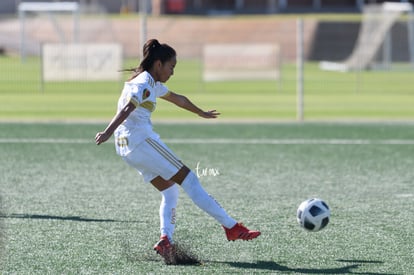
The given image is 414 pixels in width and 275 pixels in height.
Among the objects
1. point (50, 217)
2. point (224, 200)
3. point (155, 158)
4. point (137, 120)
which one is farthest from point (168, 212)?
point (224, 200)

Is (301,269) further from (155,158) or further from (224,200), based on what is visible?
(224,200)

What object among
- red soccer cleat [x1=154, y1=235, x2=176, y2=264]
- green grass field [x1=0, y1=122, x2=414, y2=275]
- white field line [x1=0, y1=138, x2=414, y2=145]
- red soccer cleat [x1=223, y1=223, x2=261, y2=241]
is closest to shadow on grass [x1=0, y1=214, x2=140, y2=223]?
green grass field [x1=0, y1=122, x2=414, y2=275]

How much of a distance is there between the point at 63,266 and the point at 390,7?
96.2 ft

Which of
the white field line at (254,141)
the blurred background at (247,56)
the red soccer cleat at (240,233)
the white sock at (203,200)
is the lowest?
the blurred background at (247,56)

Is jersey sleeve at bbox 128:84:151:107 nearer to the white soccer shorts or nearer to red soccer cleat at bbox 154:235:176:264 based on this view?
the white soccer shorts

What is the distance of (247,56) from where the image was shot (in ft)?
81.4

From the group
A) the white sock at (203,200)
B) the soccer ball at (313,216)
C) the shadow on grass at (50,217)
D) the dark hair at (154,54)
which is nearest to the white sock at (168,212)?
the white sock at (203,200)

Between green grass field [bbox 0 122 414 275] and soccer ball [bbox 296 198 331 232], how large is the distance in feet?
0.65

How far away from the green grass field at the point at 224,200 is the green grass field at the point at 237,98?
A: 114 inches

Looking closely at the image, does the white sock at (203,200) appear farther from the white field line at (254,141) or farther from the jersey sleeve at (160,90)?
the white field line at (254,141)

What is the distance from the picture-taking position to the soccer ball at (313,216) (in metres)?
7.71

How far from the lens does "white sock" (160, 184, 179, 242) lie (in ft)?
24.3

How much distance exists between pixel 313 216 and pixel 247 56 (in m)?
17.3

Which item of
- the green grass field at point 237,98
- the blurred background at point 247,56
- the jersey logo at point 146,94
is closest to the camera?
the jersey logo at point 146,94
